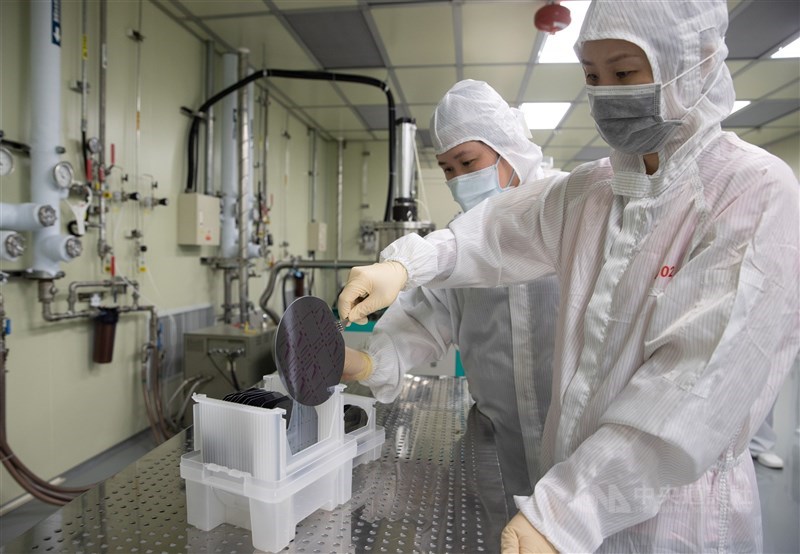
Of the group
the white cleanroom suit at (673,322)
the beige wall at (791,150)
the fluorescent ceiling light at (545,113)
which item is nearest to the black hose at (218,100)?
the fluorescent ceiling light at (545,113)

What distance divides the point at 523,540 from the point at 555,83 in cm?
392

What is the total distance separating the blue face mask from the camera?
1.27 m

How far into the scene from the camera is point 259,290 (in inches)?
169

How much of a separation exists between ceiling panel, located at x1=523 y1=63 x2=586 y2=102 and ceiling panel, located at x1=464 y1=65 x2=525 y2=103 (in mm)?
104

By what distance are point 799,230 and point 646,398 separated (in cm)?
28

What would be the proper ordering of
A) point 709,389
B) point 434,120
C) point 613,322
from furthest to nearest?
point 434,120 → point 613,322 → point 709,389

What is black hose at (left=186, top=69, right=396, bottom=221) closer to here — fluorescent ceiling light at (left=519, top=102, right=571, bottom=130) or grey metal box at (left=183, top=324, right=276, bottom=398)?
grey metal box at (left=183, top=324, right=276, bottom=398)

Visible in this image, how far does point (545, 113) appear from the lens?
184 inches

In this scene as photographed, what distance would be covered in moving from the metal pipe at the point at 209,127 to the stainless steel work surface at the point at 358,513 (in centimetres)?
246

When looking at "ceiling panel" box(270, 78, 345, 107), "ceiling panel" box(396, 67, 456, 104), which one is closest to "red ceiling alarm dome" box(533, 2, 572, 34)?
"ceiling panel" box(396, 67, 456, 104)

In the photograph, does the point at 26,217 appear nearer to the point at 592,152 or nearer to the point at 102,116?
the point at 102,116

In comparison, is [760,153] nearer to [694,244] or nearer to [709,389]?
[694,244]

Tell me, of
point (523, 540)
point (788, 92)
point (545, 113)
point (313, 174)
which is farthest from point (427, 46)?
point (523, 540)

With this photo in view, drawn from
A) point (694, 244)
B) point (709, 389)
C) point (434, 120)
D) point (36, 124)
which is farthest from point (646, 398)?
point (36, 124)
